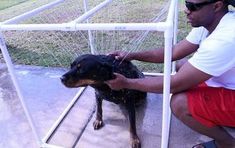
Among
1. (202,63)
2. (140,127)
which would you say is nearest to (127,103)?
(140,127)

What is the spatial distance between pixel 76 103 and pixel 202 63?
1.65 metres

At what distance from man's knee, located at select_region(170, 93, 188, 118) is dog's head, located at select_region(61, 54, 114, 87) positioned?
1.55ft

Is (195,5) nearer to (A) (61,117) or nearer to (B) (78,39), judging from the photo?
(A) (61,117)

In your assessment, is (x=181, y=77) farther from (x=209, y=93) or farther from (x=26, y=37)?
(x=26, y=37)

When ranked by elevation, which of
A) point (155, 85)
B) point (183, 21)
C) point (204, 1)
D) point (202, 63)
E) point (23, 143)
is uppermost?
point (204, 1)

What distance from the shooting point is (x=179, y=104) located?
2045 millimetres

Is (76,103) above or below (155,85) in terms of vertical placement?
below

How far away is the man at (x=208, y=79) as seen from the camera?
68.9 inches

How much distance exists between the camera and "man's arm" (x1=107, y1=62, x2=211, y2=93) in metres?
1.80

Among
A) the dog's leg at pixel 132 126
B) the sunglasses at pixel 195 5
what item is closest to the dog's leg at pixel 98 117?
the dog's leg at pixel 132 126

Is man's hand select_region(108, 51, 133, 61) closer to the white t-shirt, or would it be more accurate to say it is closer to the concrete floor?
the concrete floor

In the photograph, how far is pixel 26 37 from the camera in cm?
522

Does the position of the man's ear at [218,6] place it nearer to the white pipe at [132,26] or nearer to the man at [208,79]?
the man at [208,79]

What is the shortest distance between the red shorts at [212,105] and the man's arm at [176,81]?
0.12 metres
